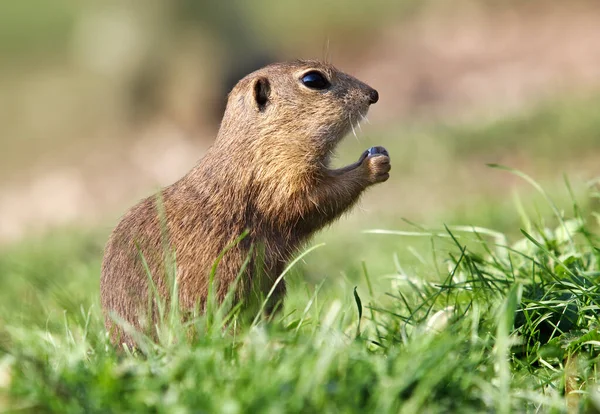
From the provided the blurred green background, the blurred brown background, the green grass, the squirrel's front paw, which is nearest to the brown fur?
the squirrel's front paw

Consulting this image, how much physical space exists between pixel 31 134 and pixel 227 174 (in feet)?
48.9

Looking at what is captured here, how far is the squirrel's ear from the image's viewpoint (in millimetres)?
3898

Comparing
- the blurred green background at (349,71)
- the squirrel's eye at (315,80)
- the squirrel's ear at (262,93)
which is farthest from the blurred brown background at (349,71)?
the squirrel's ear at (262,93)

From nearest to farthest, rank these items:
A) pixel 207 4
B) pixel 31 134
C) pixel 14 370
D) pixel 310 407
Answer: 1. pixel 310 407
2. pixel 14 370
3. pixel 207 4
4. pixel 31 134

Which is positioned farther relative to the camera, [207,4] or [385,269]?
[207,4]

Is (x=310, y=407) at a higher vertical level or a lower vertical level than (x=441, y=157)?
higher

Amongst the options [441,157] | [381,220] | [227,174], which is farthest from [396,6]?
[227,174]

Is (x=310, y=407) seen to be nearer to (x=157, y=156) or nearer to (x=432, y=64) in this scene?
(x=157, y=156)

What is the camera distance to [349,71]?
16.4m

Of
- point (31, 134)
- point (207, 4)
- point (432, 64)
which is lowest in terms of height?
point (31, 134)

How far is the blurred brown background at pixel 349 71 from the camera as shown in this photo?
31.6ft

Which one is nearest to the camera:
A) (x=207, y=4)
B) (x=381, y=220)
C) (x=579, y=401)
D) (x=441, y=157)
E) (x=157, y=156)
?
(x=579, y=401)

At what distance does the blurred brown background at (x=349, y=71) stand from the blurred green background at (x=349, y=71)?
36 mm

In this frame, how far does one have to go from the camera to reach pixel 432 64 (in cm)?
1564
